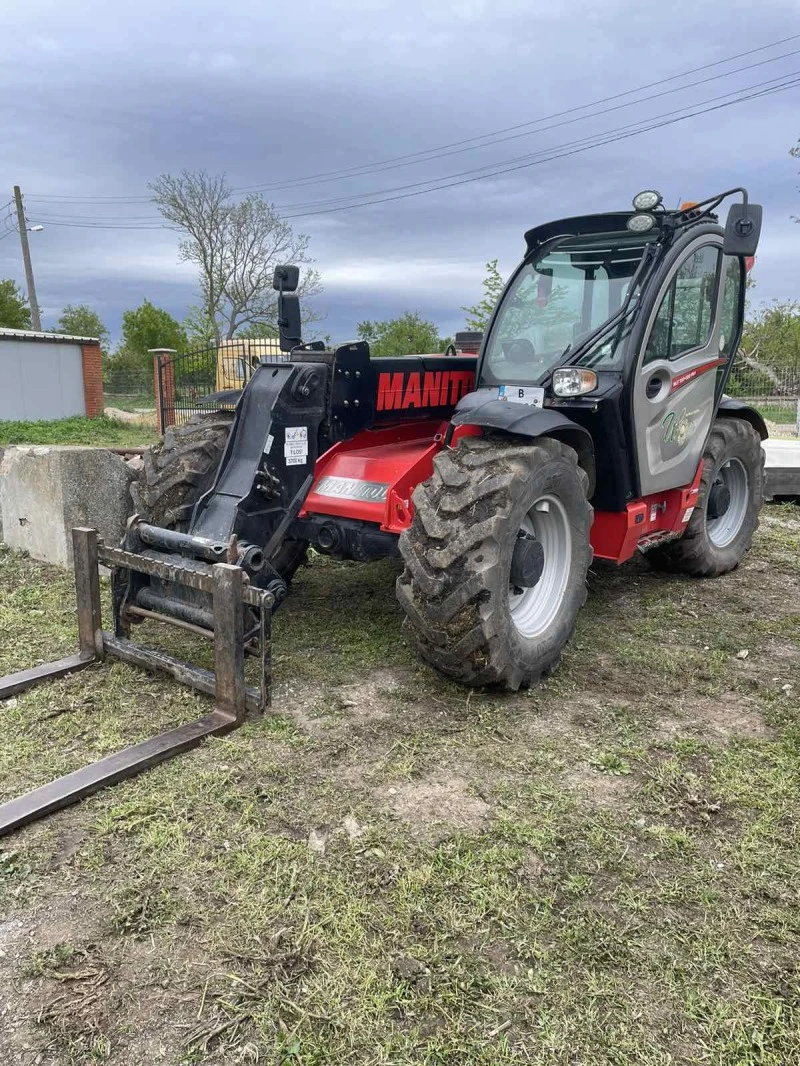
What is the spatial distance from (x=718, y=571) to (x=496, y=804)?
377cm

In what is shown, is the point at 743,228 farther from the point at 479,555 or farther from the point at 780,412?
the point at 780,412

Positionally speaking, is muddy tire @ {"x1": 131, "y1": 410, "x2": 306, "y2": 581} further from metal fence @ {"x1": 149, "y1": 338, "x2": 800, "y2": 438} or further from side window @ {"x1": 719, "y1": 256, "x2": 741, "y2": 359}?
metal fence @ {"x1": 149, "y1": 338, "x2": 800, "y2": 438}

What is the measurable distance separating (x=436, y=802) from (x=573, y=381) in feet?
7.45

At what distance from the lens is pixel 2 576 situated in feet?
20.0

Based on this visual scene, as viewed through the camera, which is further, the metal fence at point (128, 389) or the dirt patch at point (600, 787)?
the metal fence at point (128, 389)

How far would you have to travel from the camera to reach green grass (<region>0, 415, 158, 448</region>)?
16312 mm

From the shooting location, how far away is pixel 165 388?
17.9 m

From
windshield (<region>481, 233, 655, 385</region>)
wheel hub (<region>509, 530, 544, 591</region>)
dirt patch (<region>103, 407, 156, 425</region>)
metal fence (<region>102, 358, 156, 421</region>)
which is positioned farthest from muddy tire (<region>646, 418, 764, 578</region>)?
metal fence (<region>102, 358, 156, 421</region>)

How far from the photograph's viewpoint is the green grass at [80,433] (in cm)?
1631

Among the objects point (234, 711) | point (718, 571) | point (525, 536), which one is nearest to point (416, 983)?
point (234, 711)

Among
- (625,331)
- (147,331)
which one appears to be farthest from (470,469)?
(147,331)

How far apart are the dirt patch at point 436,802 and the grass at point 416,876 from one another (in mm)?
12

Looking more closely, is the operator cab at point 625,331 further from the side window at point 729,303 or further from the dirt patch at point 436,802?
the dirt patch at point 436,802

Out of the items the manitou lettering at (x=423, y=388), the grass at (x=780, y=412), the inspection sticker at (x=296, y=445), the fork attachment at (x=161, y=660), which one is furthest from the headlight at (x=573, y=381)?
the grass at (x=780, y=412)
